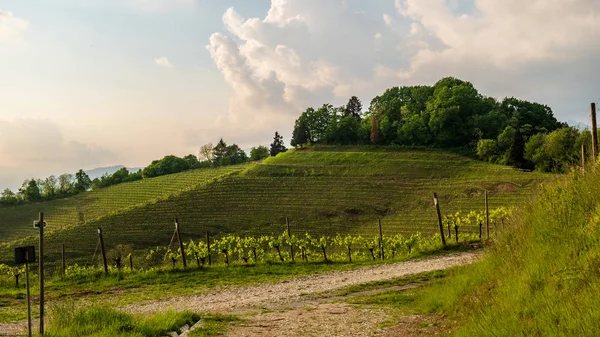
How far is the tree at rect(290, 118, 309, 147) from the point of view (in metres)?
101

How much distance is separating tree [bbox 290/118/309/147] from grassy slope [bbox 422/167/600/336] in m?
91.8

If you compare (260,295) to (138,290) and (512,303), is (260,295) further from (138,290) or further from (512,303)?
(512,303)

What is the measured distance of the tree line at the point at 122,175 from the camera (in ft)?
307

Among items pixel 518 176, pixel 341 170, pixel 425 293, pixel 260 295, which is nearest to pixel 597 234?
pixel 425 293

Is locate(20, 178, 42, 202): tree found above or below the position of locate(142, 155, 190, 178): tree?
below

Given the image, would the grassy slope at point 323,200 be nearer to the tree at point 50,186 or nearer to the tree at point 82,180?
the tree at point 50,186

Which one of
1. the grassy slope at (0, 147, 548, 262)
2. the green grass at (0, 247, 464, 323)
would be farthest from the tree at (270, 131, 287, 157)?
the green grass at (0, 247, 464, 323)

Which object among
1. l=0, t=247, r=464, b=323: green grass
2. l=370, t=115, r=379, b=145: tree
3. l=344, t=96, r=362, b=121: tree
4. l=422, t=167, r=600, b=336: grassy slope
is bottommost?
l=0, t=247, r=464, b=323: green grass

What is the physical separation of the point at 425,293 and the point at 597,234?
4149 mm

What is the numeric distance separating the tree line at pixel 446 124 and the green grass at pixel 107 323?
64.4m

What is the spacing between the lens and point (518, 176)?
54688 mm

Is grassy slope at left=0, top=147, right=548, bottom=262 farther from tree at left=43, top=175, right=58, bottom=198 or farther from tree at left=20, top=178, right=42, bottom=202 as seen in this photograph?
tree at left=43, top=175, right=58, bottom=198

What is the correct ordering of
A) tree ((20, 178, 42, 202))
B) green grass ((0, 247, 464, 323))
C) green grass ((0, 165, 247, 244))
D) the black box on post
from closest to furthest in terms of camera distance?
the black box on post, green grass ((0, 247, 464, 323)), green grass ((0, 165, 247, 244)), tree ((20, 178, 42, 202))

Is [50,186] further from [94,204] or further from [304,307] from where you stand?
[304,307]
